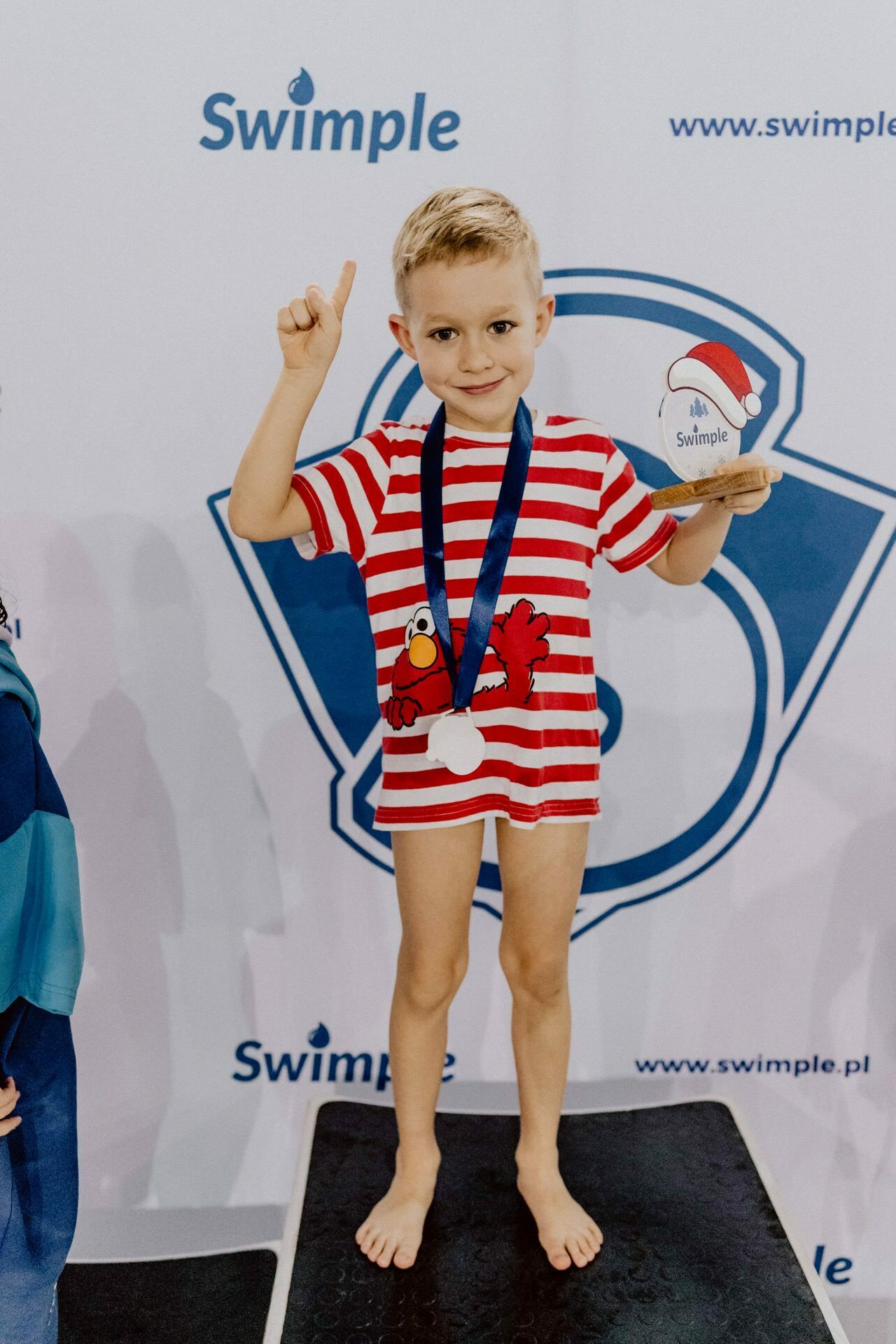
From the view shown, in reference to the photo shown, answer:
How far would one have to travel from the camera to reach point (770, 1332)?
1561mm

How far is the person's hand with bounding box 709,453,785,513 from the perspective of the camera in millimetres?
1419

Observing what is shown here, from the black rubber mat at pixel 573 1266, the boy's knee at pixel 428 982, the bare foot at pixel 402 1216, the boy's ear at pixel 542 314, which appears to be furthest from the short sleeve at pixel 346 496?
the black rubber mat at pixel 573 1266

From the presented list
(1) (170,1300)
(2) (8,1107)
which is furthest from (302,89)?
(1) (170,1300)

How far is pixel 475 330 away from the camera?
1.48m

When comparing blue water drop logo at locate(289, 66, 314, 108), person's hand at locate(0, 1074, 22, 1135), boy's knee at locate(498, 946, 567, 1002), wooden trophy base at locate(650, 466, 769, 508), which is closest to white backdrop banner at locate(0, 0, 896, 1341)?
blue water drop logo at locate(289, 66, 314, 108)

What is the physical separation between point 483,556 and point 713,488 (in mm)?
319

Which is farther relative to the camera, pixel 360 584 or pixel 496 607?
pixel 360 584

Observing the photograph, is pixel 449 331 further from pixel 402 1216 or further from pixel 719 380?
pixel 402 1216

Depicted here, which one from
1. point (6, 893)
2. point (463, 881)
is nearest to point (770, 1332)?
point (463, 881)

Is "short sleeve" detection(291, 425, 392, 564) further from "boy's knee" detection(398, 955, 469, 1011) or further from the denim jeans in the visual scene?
the denim jeans

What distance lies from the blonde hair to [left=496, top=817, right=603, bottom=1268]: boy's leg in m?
0.77

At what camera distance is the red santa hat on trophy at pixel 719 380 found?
1481mm

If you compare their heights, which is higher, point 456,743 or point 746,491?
point 746,491

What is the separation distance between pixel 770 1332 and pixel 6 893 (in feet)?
3.92
